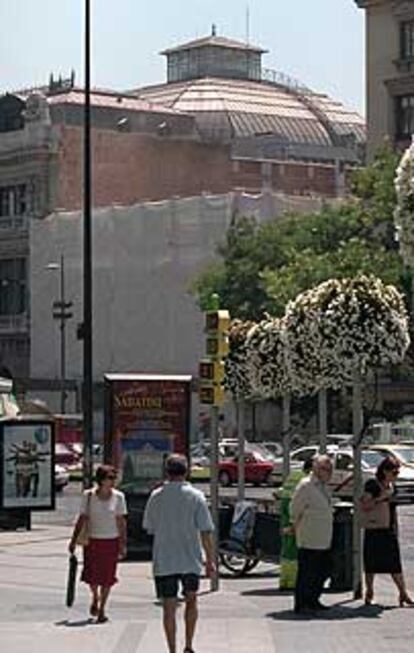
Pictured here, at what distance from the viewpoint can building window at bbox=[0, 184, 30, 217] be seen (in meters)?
105

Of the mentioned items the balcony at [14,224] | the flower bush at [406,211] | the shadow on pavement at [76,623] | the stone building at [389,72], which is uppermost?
the stone building at [389,72]

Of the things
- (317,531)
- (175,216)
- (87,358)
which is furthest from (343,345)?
(175,216)

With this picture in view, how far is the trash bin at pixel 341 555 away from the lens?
2258 cm

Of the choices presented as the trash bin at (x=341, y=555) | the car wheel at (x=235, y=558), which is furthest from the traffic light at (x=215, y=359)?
the trash bin at (x=341, y=555)

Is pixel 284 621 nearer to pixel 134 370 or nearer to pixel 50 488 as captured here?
pixel 50 488

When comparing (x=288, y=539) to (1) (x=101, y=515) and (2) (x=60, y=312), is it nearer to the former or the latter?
(1) (x=101, y=515)

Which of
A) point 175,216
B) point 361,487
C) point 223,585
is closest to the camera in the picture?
point 361,487

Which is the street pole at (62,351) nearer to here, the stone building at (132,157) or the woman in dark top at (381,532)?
the stone building at (132,157)

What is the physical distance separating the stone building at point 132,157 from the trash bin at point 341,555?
2887 inches

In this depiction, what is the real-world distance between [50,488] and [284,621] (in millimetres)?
16943

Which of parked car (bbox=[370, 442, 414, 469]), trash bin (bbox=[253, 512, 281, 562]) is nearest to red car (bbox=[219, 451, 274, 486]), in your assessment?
parked car (bbox=[370, 442, 414, 469])

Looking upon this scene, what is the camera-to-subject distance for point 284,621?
64.4ft

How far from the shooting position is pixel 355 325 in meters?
23.1

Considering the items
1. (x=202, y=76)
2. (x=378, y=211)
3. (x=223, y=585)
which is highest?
(x=202, y=76)
